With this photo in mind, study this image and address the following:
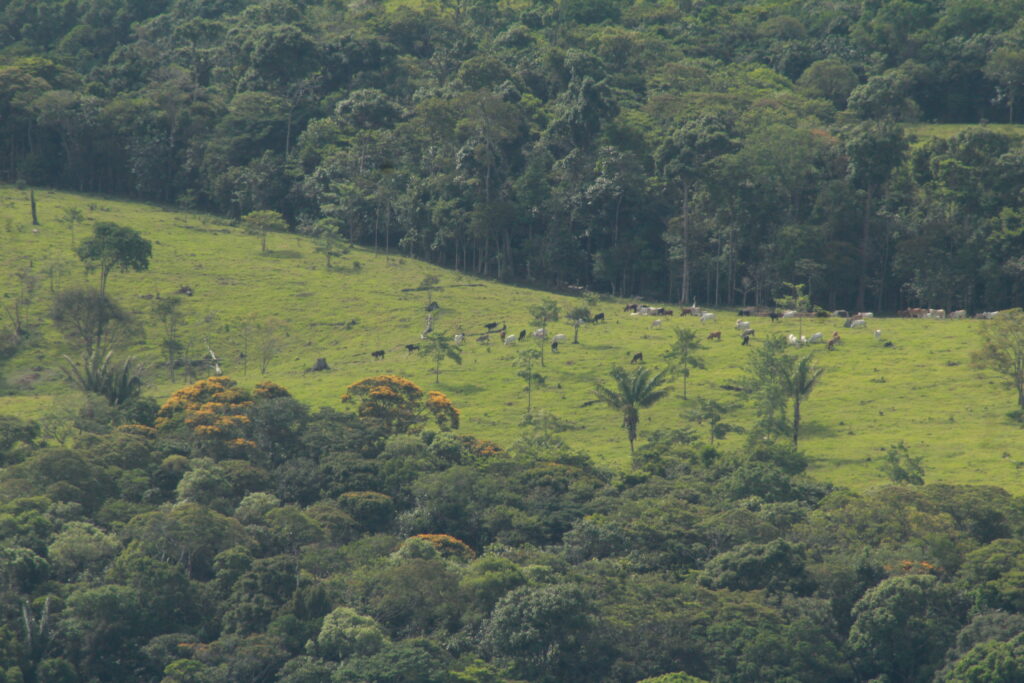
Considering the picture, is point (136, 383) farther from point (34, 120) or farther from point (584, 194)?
point (34, 120)

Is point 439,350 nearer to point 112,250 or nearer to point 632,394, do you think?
point 632,394

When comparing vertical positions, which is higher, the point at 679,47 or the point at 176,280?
the point at 679,47

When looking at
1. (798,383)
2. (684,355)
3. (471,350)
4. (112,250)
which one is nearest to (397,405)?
(471,350)

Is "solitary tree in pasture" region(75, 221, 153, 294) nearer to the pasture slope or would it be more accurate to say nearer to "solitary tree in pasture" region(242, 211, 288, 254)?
the pasture slope

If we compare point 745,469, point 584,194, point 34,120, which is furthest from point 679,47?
point 745,469

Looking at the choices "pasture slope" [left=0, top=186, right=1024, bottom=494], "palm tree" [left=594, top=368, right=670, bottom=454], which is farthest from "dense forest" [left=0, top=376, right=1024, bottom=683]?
"pasture slope" [left=0, top=186, right=1024, bottom=494]

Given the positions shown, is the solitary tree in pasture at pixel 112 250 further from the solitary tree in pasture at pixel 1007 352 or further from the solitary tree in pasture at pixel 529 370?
the solitary tree in pasture at pixel 1007 352
